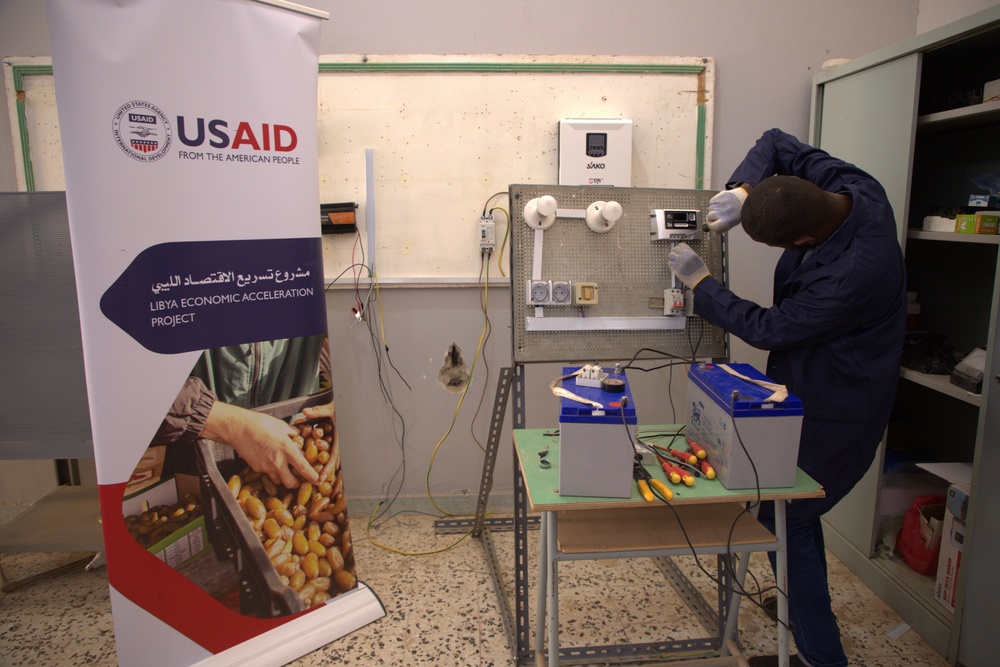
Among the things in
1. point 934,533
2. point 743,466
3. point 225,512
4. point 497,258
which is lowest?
point 934,533

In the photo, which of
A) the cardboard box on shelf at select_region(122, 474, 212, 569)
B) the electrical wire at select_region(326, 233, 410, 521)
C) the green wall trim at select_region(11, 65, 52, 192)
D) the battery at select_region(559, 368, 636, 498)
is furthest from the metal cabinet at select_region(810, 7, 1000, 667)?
the green wall trim at select_region(11, 65, 52, 192)

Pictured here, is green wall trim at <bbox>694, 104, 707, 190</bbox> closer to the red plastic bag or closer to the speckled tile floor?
the red plastic bag

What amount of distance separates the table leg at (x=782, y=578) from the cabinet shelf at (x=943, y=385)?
0.80 meters

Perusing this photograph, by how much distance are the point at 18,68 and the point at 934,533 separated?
4035 mm

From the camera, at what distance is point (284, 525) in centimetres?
196

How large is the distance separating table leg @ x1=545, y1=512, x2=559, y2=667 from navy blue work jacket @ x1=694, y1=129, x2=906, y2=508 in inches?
29.8

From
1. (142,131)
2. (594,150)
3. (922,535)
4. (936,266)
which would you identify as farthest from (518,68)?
(922,535)

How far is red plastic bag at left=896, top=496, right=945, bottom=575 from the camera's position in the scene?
81.5 inches

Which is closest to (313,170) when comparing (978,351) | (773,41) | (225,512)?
(225,512)

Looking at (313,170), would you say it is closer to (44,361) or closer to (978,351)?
→ (44,361)

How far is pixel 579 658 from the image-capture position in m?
1.87

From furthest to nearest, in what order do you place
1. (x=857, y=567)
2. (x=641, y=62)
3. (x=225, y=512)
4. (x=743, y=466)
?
1. (x=641, y=62)
2. (x=857, y=567)
3. (x=225, y=512)
4. (x=743, y=466)

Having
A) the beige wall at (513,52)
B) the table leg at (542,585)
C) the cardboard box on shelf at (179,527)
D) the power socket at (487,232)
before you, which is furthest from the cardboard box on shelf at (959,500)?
the cardboard box on shelf at (179,527)

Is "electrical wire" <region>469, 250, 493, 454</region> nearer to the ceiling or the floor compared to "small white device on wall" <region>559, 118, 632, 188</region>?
nearer to the floor
